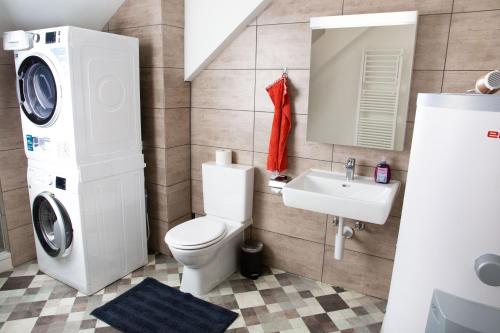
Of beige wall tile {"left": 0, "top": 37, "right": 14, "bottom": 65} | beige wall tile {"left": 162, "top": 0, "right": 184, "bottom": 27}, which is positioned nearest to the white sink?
beige wall tile {"left": 162, "top": 0, "right": 184, "bottom": 27}

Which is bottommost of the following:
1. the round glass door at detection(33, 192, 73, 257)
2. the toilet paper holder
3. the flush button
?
the round glass door at detection(33, 192, 73, 257)

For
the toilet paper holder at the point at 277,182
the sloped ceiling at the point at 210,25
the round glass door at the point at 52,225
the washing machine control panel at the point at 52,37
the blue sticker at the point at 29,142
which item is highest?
the sloped ceiling at the point at 210,25

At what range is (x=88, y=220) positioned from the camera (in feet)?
7.30

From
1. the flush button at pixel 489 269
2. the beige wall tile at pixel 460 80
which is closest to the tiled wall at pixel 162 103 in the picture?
the beige wall tile at pixel 460 80

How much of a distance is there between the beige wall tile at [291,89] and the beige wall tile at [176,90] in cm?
61

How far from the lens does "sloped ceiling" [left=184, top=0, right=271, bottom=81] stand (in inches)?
93.4

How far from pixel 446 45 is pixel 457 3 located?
0.21 meters

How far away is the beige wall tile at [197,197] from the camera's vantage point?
2914 millimetres

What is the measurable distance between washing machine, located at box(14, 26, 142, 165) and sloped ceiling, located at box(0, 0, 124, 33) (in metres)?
0.26

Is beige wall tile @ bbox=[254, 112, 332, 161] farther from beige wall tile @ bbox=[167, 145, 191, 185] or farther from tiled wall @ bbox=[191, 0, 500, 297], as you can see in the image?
beige wall tile @ bbox=[167, 145, 191, 185]

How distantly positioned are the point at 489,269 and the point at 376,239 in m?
1.21

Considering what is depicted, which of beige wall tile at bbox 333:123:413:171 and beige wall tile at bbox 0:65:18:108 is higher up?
beige wall tile at bbox 0:65:18:108

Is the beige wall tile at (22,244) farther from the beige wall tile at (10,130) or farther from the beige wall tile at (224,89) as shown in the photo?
the beige wall tile at (224,89)

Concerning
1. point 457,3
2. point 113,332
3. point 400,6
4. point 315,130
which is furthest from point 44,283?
point 457,3
